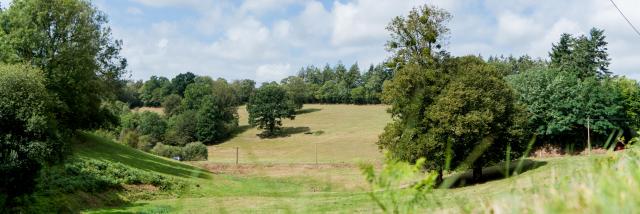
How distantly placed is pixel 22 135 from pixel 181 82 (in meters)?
126

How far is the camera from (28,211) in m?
25.1

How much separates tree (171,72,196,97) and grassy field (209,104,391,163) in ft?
78.6

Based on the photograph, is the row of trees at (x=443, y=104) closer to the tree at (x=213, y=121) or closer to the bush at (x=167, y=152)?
the bush at (x=167, y=152)

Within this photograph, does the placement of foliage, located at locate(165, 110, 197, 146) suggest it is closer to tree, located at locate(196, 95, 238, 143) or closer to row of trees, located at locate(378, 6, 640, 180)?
tree, located at locate(196, 95, 238, 143)

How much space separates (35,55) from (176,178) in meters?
13.9

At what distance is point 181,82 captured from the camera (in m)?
149

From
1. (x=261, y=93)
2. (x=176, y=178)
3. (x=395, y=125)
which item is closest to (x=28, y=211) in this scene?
(x=176, y=178)

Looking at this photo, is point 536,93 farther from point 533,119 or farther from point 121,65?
point 121,65

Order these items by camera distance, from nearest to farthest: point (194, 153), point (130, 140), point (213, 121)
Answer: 1. point (194, 153)
2. point (130, 140)
3. point (213, 121)

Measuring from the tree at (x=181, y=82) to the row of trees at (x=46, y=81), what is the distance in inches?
3779

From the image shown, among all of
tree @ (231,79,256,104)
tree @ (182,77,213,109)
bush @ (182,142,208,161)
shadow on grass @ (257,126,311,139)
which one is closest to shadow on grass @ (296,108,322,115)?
tree @ (231,79,256,104)

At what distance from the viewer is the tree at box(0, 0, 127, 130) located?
39.9 meters

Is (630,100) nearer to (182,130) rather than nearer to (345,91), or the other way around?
(182,130)

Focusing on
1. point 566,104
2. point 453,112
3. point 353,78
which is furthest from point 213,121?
point 453,112
